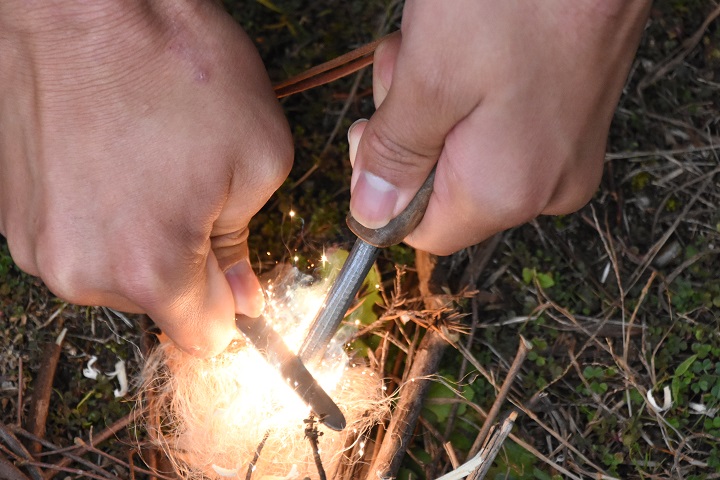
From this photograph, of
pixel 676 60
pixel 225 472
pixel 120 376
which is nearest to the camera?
pixel 225 472

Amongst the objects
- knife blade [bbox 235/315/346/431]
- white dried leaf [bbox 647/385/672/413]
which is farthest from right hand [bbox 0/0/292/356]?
white dried leaf [bbox 647/385/672/413]

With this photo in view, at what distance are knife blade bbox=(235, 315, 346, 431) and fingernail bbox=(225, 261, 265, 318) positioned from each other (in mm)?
66

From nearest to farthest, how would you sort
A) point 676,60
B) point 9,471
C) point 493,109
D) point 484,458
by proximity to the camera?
1. point 493,109
2. point 484,458
3. point 9,471
4. point 676,60

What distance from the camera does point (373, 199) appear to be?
2021 mm

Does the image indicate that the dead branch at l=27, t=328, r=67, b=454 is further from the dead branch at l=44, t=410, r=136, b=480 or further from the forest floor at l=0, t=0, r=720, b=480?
the dead branch at l=44, t=410, r=136, b=480

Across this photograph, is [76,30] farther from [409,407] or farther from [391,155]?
[409,407]

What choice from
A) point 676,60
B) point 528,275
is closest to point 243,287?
point 528,275

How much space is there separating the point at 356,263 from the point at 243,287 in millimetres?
510

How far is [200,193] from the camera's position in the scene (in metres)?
2.07

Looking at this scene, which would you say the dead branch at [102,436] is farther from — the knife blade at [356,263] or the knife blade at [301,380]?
the knife blade at [356,263]

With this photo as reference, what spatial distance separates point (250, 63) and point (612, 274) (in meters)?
1.76

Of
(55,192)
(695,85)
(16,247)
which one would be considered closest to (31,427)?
(16,247)

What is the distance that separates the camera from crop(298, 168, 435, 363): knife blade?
2.06 meters

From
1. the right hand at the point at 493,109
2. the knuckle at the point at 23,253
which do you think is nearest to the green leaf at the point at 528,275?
the right hand at the point at 493,109
